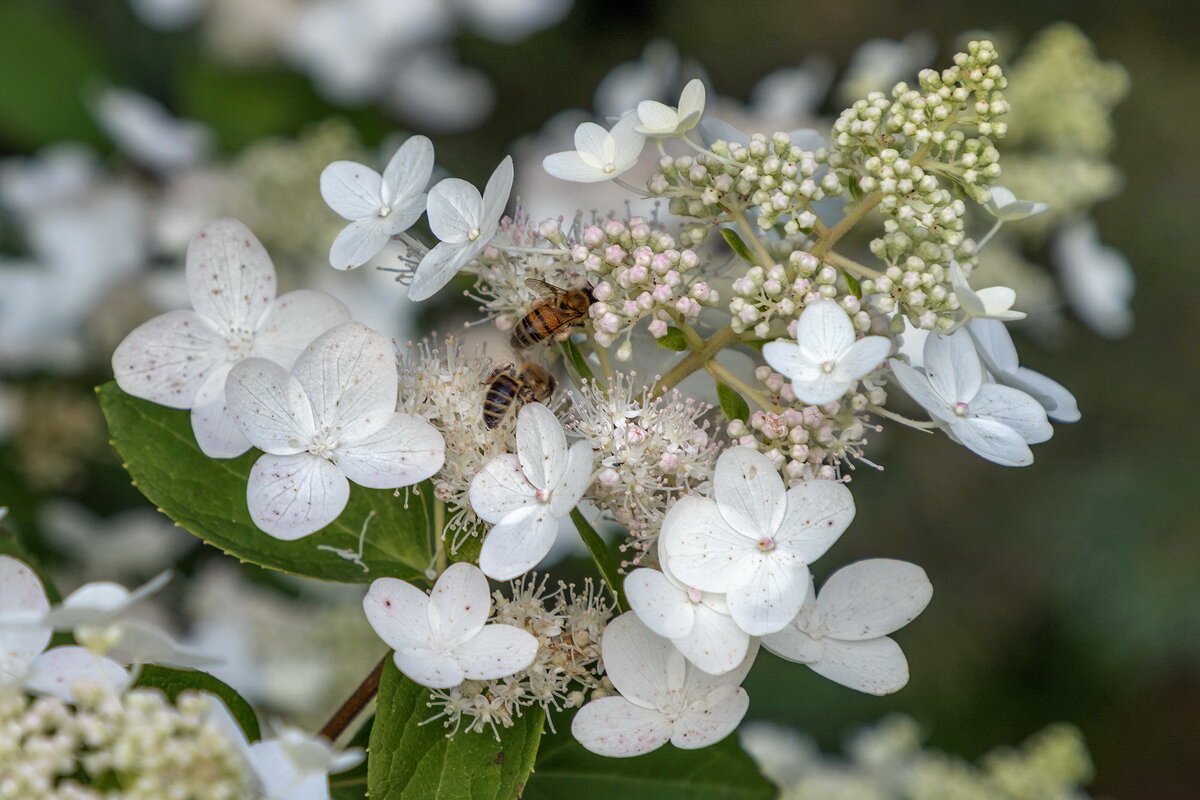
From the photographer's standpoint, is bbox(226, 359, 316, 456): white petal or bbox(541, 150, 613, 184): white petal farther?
bbox(541, 150, 613, 184): white petal

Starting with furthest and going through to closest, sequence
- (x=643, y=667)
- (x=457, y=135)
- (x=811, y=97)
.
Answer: (x=457, y=135)
(x=811, y=97)
(x=643, y=667)

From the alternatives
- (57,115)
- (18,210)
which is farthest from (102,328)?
(57,115)

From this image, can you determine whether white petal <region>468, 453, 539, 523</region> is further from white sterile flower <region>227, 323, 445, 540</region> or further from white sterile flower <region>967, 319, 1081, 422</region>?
white sterile flower <region>967, 319, 1081, 422</region>

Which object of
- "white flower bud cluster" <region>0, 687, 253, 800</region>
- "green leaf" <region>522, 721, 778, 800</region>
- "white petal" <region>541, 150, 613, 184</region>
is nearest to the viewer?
"white flower bud cluster" <region>0, 687, 253, 800</region>

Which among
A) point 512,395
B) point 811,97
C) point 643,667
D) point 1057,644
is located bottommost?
point 1057,644

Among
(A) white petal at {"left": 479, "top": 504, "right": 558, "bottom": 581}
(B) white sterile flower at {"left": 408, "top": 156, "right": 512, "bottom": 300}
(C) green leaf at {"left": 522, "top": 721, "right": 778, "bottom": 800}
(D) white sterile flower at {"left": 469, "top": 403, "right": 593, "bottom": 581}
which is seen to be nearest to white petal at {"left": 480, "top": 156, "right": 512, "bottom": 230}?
(B) white sterile flower at {"left": 408, "top": 156, "right": 512, "bottom": 300}

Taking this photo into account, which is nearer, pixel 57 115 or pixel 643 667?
pixel 643 667

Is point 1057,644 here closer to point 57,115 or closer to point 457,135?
point 457,135

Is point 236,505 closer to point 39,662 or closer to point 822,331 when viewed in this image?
point 39,662
